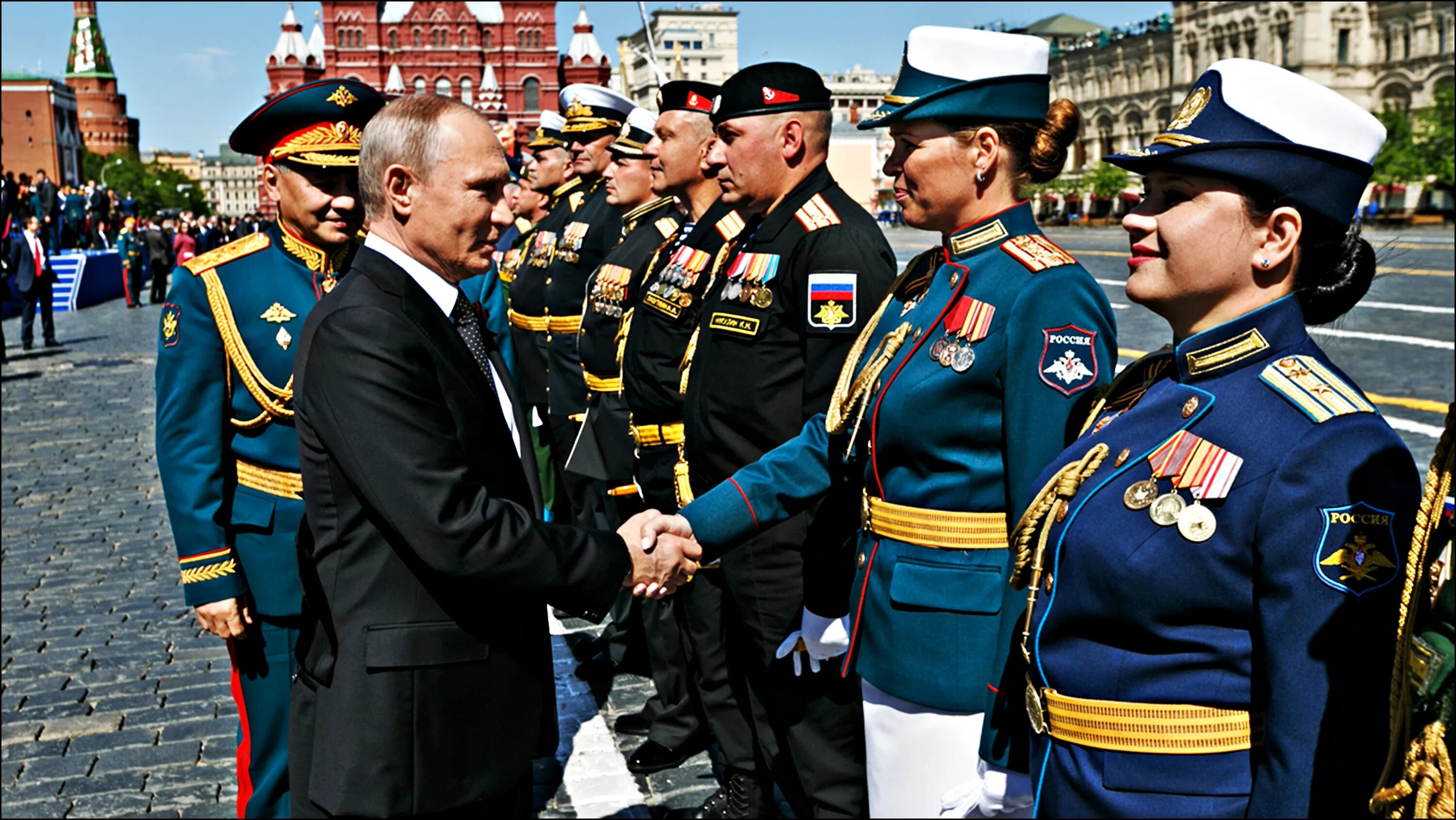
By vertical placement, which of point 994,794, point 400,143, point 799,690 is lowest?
point 799,690

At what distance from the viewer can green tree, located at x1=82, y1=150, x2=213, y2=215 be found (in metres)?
109

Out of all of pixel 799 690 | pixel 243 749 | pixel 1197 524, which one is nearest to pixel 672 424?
pixel 799 690

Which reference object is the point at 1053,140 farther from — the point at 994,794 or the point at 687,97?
the point at 687,97

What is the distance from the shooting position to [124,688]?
5559 mm

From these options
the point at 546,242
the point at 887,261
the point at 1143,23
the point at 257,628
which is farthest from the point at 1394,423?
the point at 1143,23

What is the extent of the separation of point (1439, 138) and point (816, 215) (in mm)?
64471

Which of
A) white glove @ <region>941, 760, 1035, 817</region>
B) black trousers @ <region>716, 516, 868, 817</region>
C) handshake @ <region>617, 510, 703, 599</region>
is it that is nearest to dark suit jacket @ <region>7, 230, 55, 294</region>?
black trousers @ <region>716, 516, 868, 817</region>

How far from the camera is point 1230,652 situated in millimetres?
1931

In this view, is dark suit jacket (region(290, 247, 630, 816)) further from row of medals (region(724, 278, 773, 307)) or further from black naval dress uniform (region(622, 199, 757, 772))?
black naval dress uniform (region(622, 199, 757, 772))

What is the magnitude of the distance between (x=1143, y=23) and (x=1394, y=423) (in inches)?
3515

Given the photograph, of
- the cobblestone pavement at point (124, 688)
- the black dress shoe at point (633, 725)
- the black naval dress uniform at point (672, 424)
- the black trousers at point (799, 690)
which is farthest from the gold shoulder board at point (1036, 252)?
the black dress shoe at point (633, 725)

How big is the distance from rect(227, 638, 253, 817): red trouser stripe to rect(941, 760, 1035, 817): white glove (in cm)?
215

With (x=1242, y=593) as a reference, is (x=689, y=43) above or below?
above

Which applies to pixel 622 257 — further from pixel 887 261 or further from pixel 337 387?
pixel 337 387
